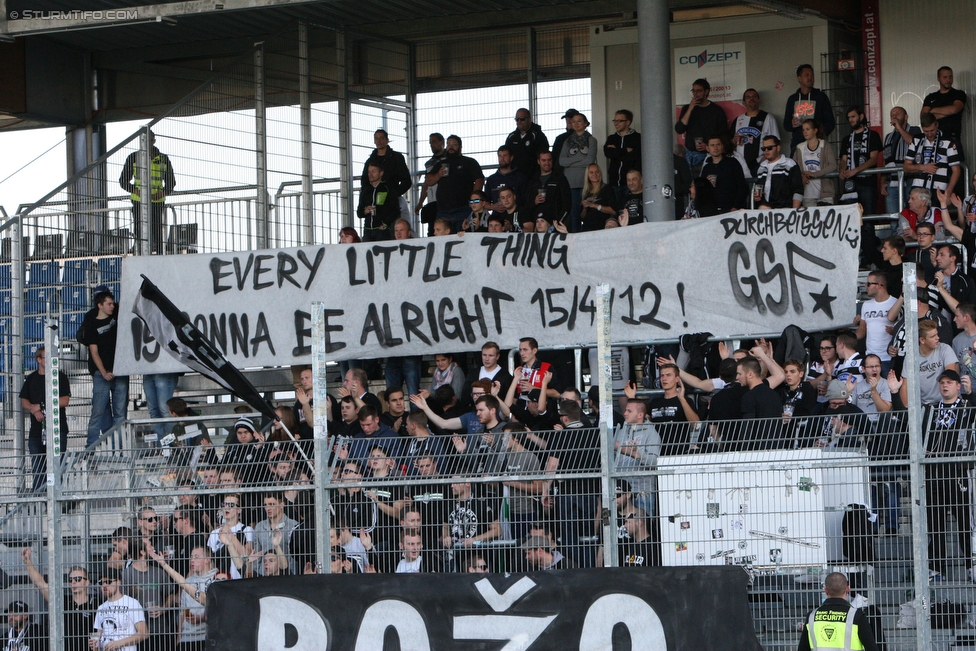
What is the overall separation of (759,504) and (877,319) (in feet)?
13.6

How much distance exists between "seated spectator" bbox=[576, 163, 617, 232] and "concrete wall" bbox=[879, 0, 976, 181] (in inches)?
162

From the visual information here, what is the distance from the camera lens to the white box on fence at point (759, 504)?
8.29m

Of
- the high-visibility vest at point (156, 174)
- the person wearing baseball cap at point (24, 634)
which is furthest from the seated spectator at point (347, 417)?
the high-visibility vest at point (156, 174)

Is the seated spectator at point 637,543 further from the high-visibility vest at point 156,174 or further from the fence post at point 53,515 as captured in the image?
the high-visibility vest at point 156,174

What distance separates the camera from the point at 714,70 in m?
17.6

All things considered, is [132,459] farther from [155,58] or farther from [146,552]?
[155,58]

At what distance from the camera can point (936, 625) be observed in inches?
327

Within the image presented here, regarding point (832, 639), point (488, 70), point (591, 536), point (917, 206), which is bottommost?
point (832, 639)

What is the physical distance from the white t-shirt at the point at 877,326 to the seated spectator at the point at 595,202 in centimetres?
→ 366

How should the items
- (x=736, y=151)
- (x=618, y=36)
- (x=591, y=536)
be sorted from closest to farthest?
(x=591, y=536)
(x=736, y=151)
(x=618, y=36)

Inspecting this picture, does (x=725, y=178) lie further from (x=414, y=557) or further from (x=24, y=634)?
(x=24, y=634)

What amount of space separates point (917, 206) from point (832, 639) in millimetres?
6918

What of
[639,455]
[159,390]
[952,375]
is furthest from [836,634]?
[159,390]

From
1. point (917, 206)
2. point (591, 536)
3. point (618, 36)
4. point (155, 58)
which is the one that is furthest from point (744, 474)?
point (155, 58)
